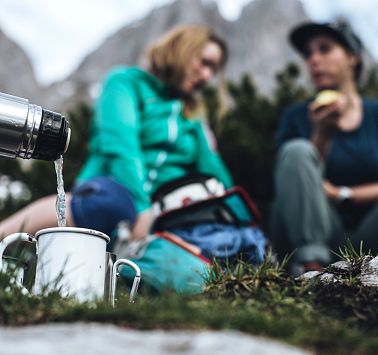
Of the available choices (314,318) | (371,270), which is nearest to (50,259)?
(314,318)

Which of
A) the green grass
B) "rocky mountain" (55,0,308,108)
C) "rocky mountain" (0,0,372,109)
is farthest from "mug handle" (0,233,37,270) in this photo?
"rocky mountain" (0,0,372,109)

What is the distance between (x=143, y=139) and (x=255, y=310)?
356cm

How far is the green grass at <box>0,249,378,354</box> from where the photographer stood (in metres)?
1.54

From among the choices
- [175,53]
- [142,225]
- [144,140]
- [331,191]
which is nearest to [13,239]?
[142,225]

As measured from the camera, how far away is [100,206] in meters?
4.26

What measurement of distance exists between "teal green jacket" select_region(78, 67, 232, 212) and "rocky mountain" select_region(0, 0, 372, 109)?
2459cm

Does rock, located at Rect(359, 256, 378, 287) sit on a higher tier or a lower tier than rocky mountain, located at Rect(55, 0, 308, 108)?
lower

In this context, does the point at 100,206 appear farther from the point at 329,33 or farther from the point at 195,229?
the point at 329,33

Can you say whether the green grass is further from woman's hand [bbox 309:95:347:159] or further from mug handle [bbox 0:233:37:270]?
woman's hand [bbox 309:95:347:159]

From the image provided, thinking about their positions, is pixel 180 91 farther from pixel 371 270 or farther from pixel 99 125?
pixel 371 270

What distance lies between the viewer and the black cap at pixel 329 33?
6102 mm

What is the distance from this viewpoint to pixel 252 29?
33188 millimetres

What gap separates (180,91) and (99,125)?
2.60 feet

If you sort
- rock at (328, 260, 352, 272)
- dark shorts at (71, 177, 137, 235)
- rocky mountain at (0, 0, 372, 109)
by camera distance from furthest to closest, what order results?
1. rocky mountain at (0, 0, 372, 109)
2. dark shorts at (71, 177, 137, 235)
3. rock at (328, 260, 352, 272)
